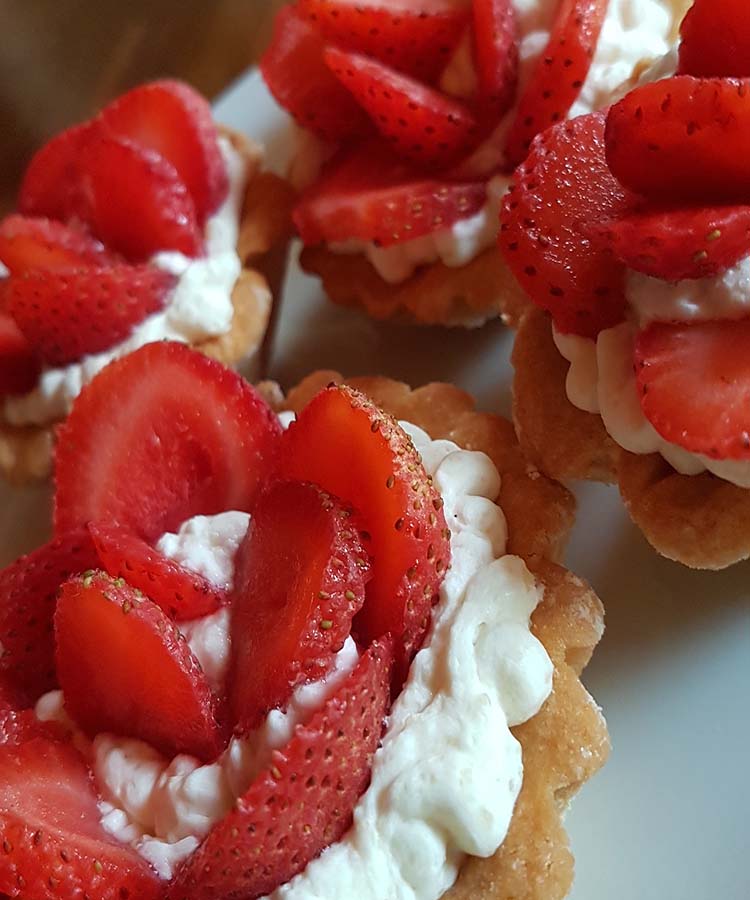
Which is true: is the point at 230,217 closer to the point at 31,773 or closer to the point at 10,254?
the point at 10,254

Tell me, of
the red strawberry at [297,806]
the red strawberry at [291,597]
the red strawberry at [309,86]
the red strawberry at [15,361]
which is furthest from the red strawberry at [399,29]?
the red strawberry at [297,806]

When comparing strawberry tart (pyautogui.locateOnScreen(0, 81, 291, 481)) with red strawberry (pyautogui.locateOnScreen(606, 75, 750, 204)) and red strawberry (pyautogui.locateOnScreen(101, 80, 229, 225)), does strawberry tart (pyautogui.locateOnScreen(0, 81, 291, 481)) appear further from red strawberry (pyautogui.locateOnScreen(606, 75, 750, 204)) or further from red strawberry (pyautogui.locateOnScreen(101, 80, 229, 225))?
red strawberry (pyautogui.locateOnScreen(606, 75, 750, 204))

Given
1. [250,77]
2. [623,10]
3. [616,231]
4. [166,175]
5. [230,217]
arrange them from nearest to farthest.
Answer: [616,231] < [623,10] < [166,175] < [230,217] < [250,77]


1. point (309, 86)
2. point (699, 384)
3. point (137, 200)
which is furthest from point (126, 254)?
point (699, 384)

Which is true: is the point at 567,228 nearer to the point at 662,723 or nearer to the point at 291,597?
the point at 291,597

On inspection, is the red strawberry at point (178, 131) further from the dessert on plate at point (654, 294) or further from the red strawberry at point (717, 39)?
the red strawberry at point (717, 39)

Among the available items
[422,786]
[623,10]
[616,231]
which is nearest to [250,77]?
[623,10]

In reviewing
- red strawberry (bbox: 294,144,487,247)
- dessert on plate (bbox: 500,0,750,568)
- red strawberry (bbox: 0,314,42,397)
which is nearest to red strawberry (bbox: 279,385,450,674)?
dessert on plate (bbox: 500,0,750,568)
